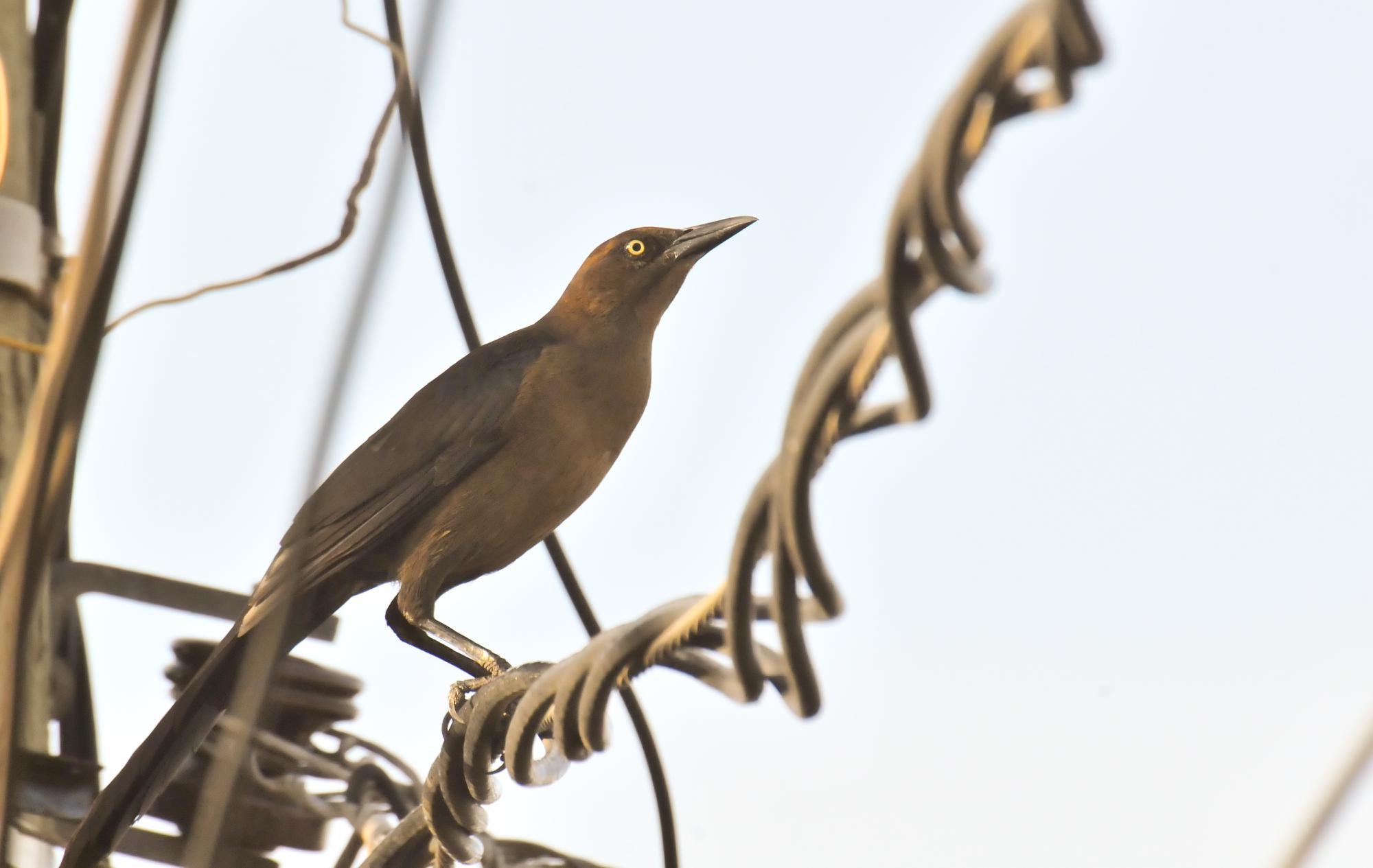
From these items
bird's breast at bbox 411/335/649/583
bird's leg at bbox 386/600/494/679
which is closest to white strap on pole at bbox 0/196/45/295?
bird's breast at bbox 411/335/649/583

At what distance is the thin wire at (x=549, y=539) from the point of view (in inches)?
131

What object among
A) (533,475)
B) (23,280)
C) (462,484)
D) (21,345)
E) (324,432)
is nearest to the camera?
(324,432)

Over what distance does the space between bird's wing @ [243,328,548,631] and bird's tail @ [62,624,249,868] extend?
18 centimetres

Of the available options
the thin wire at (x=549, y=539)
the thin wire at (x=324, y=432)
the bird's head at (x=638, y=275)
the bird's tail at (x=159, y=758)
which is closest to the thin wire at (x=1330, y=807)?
the thin wire at (x=324, y=432)

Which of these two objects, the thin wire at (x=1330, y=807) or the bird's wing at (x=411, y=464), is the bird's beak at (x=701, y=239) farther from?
the thin wire at (x=1330, y=807)

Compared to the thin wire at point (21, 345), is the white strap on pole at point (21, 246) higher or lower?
higher

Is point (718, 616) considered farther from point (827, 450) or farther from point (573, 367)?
point (573, 367)

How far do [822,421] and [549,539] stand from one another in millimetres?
2655

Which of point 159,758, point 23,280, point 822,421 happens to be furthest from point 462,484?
point 822,421

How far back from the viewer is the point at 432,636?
432cm

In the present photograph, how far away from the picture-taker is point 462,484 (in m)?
4.25

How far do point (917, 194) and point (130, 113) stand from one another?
0.96 metres

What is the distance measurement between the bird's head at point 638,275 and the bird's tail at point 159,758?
58.2 inches

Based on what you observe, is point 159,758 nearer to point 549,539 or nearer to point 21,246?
point 549,539
